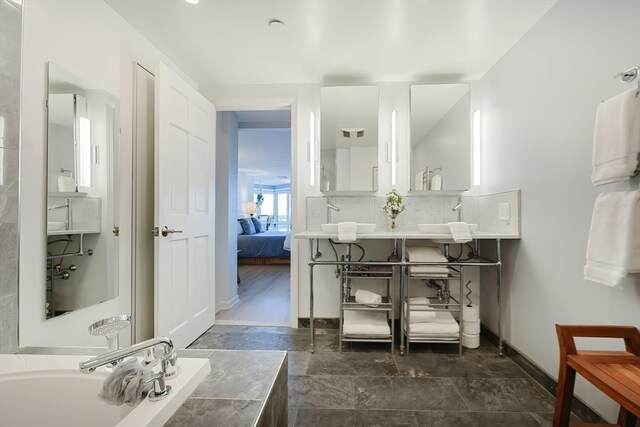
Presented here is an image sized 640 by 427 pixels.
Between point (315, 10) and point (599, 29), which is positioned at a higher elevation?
point (315, 10)

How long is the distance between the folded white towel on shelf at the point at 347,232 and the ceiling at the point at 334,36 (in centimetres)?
130

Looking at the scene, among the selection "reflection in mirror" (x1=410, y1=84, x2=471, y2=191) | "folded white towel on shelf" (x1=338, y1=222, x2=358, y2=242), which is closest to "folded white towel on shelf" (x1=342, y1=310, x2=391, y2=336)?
"folded white towel on shelf" (x1=338, y1=222, x2=358, y2=242)

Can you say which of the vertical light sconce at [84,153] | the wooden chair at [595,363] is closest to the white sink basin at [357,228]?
the wooden chair at [595,363]

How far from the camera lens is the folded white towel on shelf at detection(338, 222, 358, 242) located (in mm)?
1985

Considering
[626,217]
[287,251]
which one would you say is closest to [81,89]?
[626,217]

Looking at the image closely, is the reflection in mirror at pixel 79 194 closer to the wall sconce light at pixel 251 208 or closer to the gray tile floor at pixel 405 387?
the gray tile floor at pixel 405 387

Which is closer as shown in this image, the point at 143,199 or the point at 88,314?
the point at 88,314

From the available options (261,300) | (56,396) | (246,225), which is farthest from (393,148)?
(246,225)

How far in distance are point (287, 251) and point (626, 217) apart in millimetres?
5082

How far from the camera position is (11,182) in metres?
1.17

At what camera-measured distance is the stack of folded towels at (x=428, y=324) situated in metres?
2.03

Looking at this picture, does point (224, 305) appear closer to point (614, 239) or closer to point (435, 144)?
point (435, 144)

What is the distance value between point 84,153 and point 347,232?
64.1 inches

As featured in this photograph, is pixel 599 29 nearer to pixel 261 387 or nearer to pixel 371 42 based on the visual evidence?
pixel 371 42
